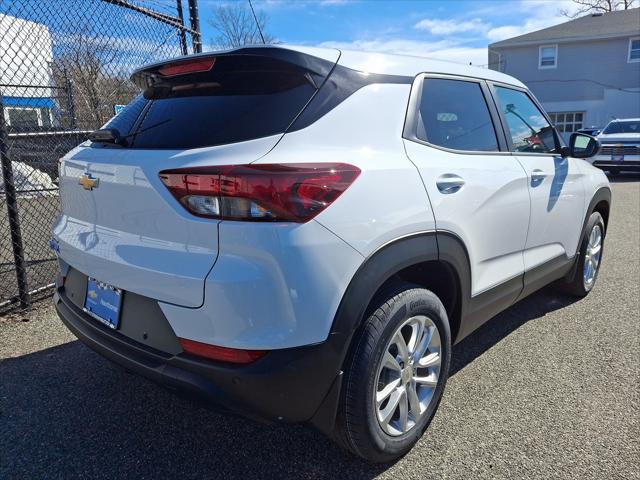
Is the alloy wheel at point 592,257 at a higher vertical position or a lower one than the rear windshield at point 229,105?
lower

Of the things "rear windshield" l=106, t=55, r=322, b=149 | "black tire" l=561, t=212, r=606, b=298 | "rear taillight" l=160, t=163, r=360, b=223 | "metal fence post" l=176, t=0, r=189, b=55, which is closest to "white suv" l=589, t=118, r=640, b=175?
"black tire" l=561, t=212, r=606, b=298

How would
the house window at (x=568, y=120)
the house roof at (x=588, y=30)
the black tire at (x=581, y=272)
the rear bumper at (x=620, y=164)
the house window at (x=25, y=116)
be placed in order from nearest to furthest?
the black tire at (x=581, y=272) < the house window at (x=25, y=116) < the rear bumper at (x=620, y=164) < the house roof at (x=588, y=30) < the house window at (x=568, y=120)

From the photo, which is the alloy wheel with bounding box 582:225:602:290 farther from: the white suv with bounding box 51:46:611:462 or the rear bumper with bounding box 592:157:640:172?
the rear bumper with bounding box 592:157:640:172

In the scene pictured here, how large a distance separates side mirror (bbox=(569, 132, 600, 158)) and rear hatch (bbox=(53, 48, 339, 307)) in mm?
2716

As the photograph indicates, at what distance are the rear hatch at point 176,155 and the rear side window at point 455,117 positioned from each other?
27.8 inches

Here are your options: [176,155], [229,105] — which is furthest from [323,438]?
[229,105]

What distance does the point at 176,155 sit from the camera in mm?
1946

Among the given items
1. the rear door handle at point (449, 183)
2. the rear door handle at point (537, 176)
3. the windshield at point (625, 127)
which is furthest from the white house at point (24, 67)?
the windshield at point (625, 127)

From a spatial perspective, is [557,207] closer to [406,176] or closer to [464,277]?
[464,277]

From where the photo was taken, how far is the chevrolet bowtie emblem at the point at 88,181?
225 centimetres

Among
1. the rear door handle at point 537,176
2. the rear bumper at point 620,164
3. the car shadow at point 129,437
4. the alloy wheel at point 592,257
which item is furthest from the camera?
the rear bumper at point 620,164

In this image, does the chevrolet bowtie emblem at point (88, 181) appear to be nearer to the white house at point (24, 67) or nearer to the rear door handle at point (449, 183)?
the rear door handle at point (449, 183)

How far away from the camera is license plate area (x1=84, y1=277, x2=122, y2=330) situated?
7.16ft

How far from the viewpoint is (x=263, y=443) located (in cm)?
250
